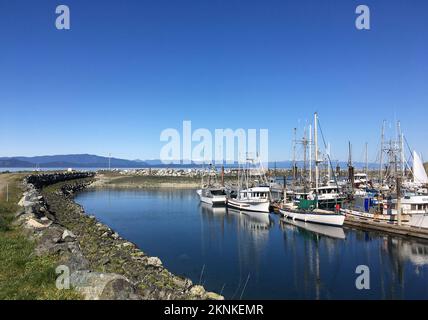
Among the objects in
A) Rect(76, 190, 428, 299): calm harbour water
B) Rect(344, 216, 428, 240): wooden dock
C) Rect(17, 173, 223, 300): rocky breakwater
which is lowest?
Rect(76, 190, 428, 299): calm harbour water

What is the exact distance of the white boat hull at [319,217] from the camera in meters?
39.8

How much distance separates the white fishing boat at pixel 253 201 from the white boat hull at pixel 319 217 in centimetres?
719

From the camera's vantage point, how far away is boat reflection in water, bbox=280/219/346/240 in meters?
37.2

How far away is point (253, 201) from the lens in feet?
180

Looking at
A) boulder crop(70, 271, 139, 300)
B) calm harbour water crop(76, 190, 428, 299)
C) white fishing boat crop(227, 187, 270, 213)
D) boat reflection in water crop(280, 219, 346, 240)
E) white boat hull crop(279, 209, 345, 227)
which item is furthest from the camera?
white fishing boat crop(227, 187, 270, 213)

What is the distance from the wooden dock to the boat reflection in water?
2.09 meters

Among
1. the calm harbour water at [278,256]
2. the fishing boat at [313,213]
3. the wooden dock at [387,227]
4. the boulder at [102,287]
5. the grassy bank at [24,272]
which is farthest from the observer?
the fishing boat at [313,213]

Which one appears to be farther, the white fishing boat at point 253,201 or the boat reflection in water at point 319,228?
the white fishing boat at point 253,201

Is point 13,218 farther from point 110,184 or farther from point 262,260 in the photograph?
point 110,184

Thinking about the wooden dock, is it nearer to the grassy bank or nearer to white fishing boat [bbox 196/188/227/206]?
white fishing boat [bbox 196/188/227/206]

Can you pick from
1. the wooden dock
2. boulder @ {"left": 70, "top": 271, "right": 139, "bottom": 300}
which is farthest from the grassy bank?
the wooden dock

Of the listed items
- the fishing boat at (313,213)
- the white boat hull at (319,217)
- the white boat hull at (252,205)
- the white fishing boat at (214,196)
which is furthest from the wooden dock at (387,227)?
the white fishing boat at (214,196)

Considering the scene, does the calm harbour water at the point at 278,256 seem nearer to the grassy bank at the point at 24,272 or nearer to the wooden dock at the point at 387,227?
the wooden dock at the point at 387,227

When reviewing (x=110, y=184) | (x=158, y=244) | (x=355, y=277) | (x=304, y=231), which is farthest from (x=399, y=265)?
(x=110, y=184)
